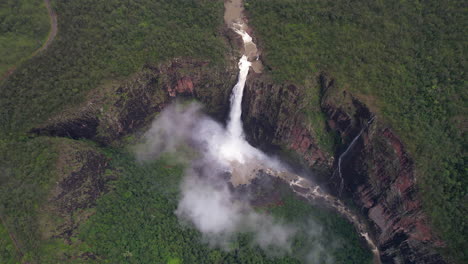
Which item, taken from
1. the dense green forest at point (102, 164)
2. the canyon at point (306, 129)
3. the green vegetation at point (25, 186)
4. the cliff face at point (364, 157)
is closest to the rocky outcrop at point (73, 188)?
the dense green forest at point (102, 164)

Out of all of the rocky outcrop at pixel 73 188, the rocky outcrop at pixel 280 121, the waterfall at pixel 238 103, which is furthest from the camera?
the waterfall at pixel 238 103

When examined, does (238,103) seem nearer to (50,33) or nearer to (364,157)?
(364,157)

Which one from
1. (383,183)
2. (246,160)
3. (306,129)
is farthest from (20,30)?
(383,183)

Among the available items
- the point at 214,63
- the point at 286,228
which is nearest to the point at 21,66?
the point at 214,63

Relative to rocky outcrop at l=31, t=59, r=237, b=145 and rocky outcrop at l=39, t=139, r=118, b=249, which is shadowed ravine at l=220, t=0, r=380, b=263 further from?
rocky outcrop at l=39, t=139, r=118, b=249

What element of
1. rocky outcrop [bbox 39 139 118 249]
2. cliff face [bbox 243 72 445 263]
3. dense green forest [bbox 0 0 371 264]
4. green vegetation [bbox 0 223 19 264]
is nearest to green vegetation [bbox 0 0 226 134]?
dense green forest [bbox 0 0 371 264]

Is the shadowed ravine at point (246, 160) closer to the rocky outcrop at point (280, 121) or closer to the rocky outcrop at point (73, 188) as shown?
the rocky outcrop at point (280, 121)

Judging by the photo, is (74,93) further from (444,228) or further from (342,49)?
(444,228)
